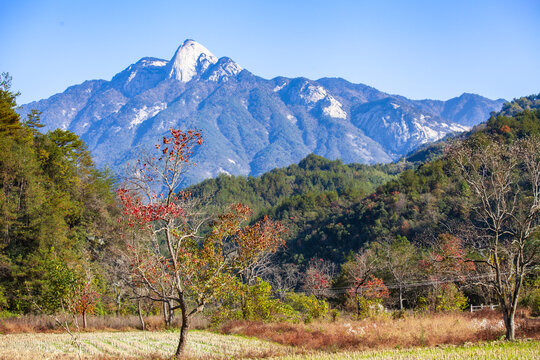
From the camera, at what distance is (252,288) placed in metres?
24.1

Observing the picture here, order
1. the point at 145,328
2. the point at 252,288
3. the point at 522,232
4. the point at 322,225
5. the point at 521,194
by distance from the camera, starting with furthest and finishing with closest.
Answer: the point at 322,225 < the point at 521,194 < the point at 145,328 < the point at 252,288 < the point at 522,232

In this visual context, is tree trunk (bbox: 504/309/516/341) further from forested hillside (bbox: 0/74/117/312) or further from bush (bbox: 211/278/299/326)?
forested hillside (bbox: 0/74/117/312)

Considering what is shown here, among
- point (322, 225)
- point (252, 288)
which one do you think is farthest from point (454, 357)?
point (322, 225)

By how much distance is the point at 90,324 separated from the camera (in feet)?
93.6

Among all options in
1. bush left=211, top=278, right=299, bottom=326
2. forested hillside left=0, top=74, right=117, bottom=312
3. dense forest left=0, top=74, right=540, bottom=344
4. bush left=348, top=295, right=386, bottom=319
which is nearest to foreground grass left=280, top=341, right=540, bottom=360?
dense forest left=0, top=74, right=540, bottom=344

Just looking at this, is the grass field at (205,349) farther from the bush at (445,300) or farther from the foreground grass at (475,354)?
the bush at (445,300)

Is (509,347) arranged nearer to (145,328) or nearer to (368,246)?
(145,328)

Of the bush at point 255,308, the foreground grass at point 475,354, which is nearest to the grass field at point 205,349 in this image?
the foreground grass at point 475,354

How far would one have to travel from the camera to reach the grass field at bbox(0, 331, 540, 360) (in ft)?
40.9

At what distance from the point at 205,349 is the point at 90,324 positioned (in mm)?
15524

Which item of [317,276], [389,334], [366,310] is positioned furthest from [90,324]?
[317,276]

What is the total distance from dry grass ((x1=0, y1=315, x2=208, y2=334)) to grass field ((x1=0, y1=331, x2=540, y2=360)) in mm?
4065

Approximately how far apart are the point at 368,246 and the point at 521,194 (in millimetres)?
26845

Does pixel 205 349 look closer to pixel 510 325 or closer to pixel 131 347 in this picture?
pixel 131 347
